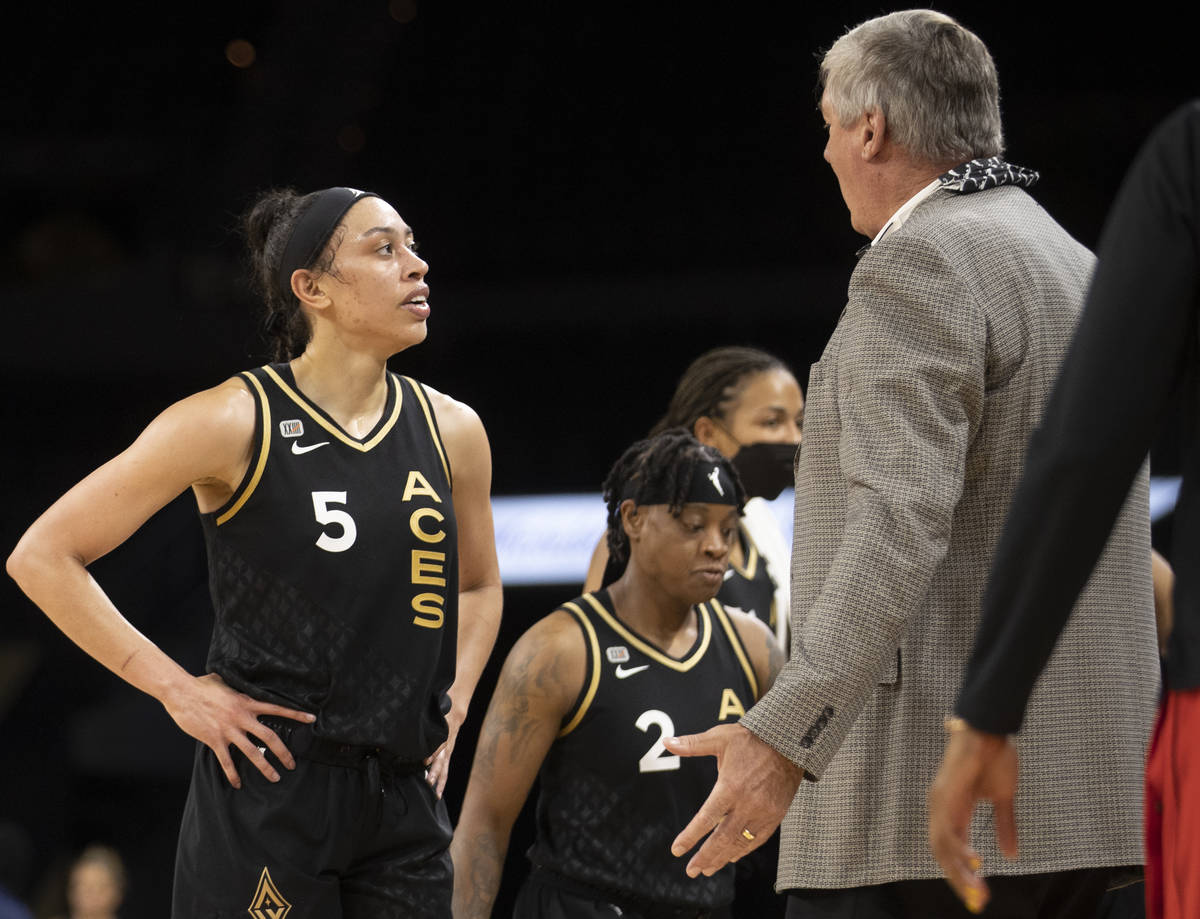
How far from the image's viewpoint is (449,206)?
8.19 m

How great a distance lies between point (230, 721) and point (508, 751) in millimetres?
881

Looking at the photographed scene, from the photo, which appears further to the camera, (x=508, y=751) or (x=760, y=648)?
(x=760, y=648)

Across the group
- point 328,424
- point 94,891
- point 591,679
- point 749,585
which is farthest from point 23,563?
point 94,891

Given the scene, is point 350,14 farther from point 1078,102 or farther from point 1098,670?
point 1098,670

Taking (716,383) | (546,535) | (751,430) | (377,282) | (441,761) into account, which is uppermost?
(377,282)

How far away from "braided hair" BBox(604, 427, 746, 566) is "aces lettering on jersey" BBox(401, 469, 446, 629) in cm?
95

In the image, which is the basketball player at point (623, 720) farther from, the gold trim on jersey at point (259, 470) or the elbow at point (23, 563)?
the elbow at point (23, 563)

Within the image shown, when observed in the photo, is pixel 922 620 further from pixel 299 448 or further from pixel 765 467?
pixel 765 467

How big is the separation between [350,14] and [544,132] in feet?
3.90

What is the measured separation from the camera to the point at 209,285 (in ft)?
26.0

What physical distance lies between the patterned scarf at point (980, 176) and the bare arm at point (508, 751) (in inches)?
60.5

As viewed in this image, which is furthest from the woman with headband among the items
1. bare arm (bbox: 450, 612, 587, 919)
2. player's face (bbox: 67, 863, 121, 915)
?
player's face (bbox: 67, 863, 121, 915)

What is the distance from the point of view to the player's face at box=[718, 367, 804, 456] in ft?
14.8

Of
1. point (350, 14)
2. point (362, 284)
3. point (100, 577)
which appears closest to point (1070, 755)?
point (362, 284)
